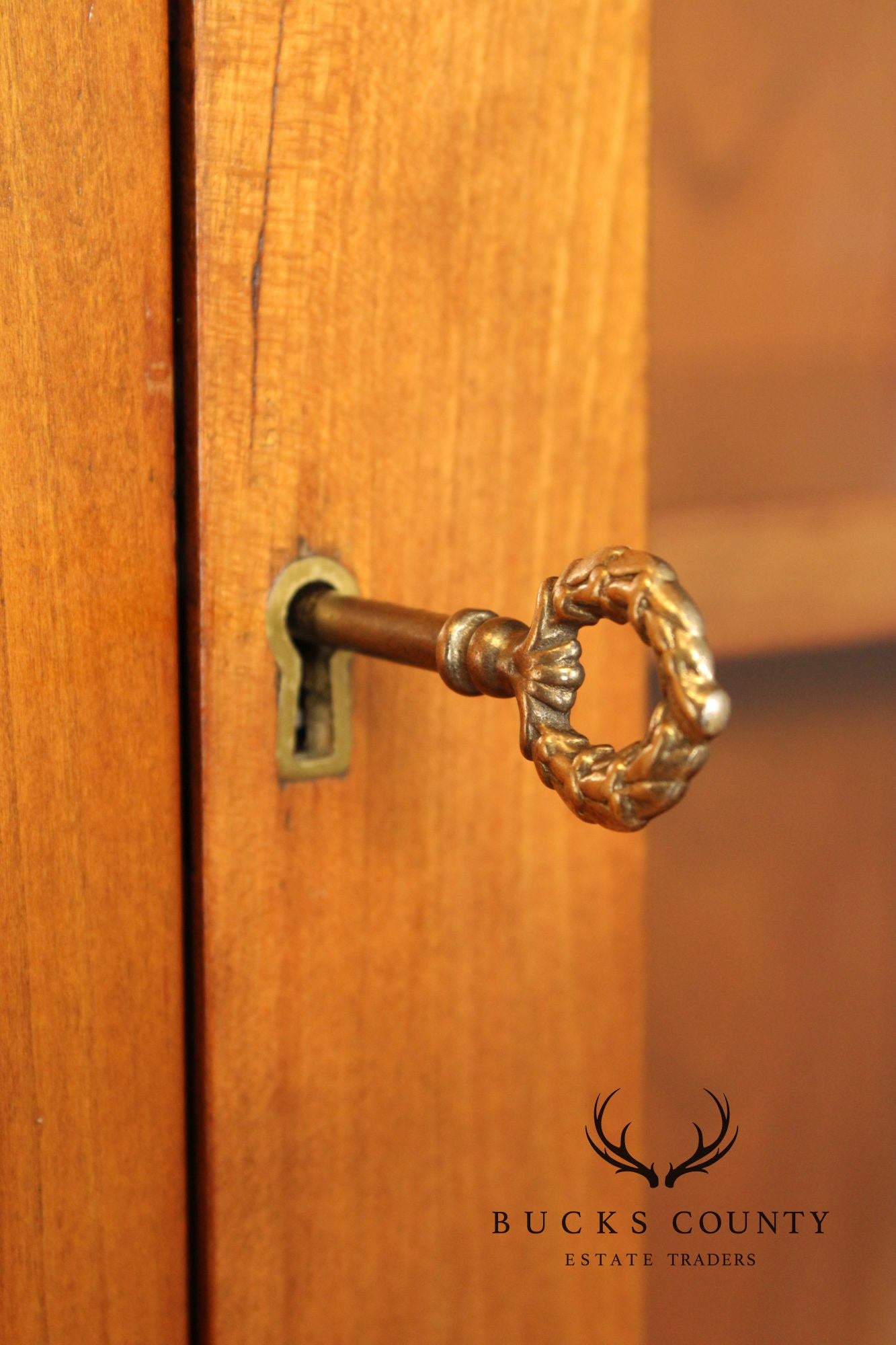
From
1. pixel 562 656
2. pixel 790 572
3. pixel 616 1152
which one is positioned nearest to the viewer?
pixel 562 656

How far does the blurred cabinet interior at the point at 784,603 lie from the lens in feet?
1.71

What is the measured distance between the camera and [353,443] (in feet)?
0.95

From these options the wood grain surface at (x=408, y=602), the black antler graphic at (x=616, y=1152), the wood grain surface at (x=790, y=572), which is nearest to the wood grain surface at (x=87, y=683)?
the wood grain surface at (x=408, y=602)

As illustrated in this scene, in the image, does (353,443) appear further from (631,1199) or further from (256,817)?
(631,1199)

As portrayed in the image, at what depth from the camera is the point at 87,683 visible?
0.85ft

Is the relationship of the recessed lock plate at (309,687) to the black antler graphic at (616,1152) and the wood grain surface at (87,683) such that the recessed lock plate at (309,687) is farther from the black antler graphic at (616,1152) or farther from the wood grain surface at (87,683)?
the black antler graphic at (616,1152)

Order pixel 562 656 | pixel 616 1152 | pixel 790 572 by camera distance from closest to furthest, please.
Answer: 1. pixel 562 656
2. pixel 616 1152
3. pixel 790 572

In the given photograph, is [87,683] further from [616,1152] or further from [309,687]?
[616,1152]

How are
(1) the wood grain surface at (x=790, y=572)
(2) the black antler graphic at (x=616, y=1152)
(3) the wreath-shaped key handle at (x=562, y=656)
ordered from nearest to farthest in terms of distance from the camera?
(3) the wreath-shaped key handle at (x=562, y=656) < (2) the black antler graphic at (x=616, y=1152) < (1) the wood grain surface at (x=790, y=572)

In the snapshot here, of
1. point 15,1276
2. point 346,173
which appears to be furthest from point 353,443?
point 15,1276

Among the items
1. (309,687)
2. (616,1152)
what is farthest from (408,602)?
(616,1152)

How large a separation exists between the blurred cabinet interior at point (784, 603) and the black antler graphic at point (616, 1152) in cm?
20

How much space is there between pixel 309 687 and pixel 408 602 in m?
0.03

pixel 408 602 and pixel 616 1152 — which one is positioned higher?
pixel 408 602
